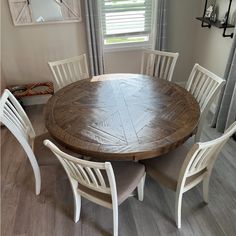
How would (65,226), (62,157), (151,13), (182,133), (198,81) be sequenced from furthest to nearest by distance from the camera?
(151,13), (198,81), (65,226), (182,133), (62,157)

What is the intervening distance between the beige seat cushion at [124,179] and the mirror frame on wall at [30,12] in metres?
2.09

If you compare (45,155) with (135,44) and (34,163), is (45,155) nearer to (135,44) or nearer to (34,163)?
(34,163)

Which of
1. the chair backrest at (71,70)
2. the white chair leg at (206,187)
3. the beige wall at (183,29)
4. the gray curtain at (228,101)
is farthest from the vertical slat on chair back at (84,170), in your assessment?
the beige wall at (183,29)

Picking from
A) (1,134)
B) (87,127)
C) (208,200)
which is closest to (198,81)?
(208,200)

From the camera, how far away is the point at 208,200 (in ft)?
6.32

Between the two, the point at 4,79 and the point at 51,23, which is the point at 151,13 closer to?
the point at 51,23


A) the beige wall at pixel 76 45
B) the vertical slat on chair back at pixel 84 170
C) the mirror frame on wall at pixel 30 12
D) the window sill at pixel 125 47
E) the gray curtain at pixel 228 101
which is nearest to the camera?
the vertical slat on chair back at pixel 84 170

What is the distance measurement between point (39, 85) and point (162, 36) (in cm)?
181

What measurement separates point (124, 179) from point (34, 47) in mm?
2325

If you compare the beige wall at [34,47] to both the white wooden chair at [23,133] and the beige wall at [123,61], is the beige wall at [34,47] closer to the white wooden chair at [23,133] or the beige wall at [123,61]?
the beige wall at [123,61]

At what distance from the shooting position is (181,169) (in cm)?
147

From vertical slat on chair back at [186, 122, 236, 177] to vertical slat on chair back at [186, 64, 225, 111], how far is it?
0.60 meters

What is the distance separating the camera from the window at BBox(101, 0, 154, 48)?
3.01 meters

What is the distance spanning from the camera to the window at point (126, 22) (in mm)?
3012
